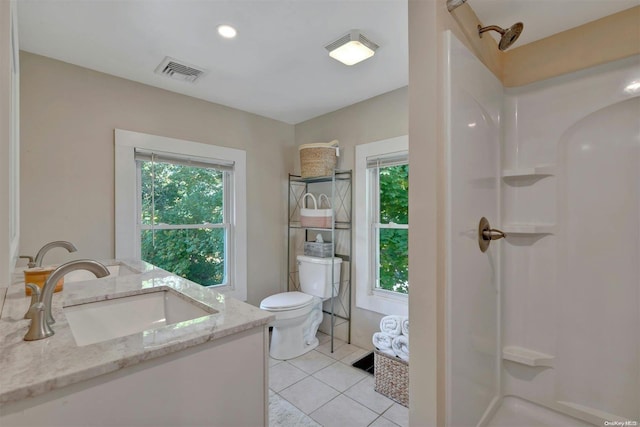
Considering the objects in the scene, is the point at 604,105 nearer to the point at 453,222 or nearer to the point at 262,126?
the point at 453,222

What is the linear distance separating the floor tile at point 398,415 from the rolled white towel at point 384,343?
0.98 feet

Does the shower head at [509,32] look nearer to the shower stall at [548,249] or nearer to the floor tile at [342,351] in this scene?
the shower stall at [548,249]

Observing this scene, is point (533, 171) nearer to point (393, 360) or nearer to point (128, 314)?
point (393, 360)

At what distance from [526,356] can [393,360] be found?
735 millimetres

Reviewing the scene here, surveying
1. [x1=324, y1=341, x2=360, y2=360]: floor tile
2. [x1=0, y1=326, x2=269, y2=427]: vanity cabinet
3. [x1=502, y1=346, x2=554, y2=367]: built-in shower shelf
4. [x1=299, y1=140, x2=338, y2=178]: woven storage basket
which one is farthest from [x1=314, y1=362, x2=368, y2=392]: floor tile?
[x1=299, y1=140, x2=338, y2=178]: woven storage basket

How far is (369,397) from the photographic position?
1937 mm

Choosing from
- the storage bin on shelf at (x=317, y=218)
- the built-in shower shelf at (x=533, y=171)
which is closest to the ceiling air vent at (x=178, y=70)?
the storage bin on shelf at (x=317, y=218)

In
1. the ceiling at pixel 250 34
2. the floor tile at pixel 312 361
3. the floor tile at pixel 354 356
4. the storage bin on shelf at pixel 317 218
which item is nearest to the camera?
the ceiling at pixel 250 34

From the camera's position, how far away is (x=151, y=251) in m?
2.35

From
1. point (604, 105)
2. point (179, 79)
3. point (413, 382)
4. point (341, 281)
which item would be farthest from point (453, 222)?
point (179, 79)

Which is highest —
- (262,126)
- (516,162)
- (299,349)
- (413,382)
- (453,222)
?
(262,126)

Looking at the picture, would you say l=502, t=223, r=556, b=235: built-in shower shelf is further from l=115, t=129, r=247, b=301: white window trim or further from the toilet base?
l=115, t=129, r=247, b=301: white window trim

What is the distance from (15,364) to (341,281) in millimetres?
2320

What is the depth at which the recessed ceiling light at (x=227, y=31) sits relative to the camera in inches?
62.7
